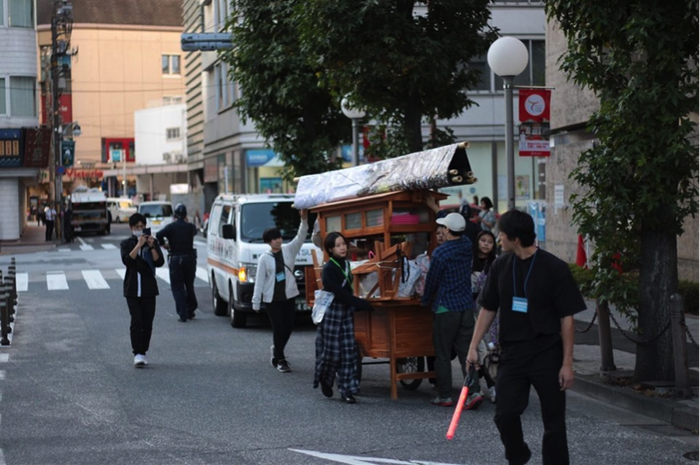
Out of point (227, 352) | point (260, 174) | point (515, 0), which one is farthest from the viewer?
point (260, 174)

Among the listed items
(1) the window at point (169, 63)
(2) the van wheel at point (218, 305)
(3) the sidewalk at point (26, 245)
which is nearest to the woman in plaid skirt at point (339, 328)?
(2) the van wheel at point (218, 305)

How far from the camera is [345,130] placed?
96.4ft

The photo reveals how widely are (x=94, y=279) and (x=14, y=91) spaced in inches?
1067

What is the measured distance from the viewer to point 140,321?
565 inches

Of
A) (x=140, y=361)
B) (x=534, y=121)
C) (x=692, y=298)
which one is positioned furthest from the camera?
(x=692, y=298)

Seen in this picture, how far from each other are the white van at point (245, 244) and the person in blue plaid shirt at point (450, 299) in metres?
6.97

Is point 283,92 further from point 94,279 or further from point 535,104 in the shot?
point 535,104

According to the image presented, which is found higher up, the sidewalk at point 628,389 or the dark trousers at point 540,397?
the dark trousers at point 540,397

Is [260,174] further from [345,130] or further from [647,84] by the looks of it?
[647,84]

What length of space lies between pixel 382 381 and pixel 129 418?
3450 millimetres

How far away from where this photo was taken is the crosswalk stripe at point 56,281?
27448 mm

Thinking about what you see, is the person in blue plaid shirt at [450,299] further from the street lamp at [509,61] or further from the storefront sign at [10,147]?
the storefront sign at [10,147]

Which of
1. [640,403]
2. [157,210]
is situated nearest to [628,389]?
[640,403]

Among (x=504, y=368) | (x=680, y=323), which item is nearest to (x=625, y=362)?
(x=680, y=323)
